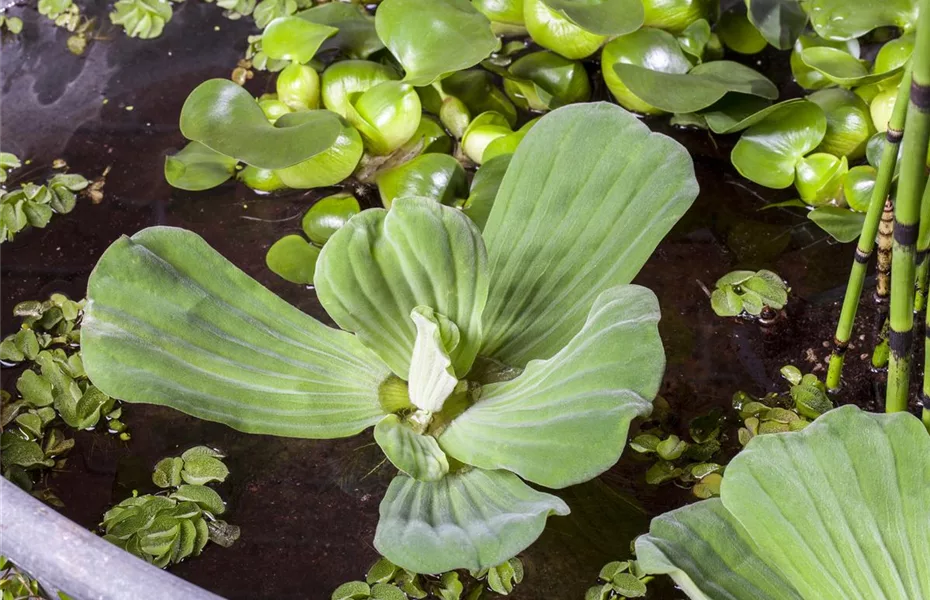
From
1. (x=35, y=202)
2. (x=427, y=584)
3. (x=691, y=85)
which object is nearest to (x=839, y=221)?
(x=691, y=85)

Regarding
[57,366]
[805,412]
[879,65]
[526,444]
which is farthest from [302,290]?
[879,65]

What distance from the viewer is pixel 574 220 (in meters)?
1.15

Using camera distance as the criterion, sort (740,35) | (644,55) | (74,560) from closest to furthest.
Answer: (74,560) → (644,55) → (740,35)

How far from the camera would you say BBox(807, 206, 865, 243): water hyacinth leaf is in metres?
1.28

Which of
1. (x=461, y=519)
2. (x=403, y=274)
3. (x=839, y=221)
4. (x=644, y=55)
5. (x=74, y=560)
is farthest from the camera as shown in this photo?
(x=644, y=55)

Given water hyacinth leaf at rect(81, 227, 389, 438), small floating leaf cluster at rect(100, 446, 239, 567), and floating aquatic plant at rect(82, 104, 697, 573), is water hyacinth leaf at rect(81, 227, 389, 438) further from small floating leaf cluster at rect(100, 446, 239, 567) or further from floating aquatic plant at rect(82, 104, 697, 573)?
small floating leaf cluster at rect(100, 446, 239, 567)

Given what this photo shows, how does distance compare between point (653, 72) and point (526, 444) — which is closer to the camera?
point (526, 444)

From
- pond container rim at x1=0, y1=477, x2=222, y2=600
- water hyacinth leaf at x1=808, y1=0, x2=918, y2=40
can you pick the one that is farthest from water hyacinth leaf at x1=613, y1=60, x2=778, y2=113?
pond container rim at x1=0, y1=477, x2=222, y2=600

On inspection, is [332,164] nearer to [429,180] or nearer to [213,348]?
[429,180]

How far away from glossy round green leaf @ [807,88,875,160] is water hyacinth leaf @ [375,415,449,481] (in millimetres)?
702

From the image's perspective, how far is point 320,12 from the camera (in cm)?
151

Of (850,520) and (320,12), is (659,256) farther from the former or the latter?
(320,12)

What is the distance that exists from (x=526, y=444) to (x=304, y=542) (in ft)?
0.95

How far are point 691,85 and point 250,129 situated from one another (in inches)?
22.4
